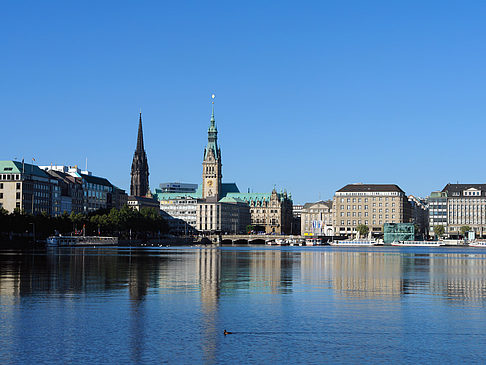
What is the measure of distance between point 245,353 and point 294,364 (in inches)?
98.7

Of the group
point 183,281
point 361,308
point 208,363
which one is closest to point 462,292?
point 361,308

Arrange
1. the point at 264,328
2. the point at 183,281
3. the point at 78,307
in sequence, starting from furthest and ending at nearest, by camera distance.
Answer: the point at 183,281 → the point at 78,307 → the point at 264,328

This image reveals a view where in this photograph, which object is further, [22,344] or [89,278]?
[89,278]

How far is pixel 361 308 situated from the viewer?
1654 inches

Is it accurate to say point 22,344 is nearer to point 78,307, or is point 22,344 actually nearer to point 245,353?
point 245,353

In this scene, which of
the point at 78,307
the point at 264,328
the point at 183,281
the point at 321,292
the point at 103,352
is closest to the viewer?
the point at 103,352

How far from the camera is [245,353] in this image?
29.4 meters

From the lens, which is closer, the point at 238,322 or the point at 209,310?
the point at 238,322

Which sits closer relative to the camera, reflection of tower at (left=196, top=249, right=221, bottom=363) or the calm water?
the calm water

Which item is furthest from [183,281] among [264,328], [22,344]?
[22,344]

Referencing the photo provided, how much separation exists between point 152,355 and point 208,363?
2412mm

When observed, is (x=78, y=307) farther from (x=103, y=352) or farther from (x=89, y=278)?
(x=89, y=278)

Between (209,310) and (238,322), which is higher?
(209,310)

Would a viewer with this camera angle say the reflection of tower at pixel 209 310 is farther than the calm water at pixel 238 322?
Yes
